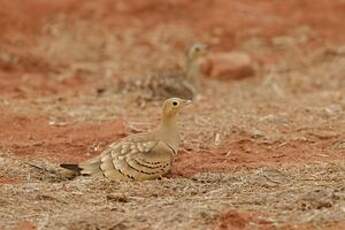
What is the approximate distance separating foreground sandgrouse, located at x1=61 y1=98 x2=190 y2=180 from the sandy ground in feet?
0.47

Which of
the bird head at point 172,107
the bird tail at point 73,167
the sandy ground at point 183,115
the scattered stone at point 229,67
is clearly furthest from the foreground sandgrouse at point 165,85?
the bird tail at point 73,167

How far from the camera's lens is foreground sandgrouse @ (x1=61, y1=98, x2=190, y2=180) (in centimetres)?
899

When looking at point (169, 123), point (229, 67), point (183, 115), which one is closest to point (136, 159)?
point (169, 123)

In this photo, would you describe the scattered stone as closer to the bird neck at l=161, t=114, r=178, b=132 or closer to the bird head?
the bird head

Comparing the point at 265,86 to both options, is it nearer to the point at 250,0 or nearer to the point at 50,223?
the point at 250,0

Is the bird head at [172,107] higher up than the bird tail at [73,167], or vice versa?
the bird head at [172,107]

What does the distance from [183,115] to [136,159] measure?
339 centimetres

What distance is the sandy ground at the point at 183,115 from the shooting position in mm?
7973

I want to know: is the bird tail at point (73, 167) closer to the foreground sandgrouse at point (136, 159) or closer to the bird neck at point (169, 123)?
the foreground sandgrouse at point (136, 159)

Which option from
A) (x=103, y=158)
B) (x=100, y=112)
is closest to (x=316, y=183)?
(x=103, y=158)

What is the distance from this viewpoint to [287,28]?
19484mm

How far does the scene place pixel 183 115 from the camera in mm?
12391

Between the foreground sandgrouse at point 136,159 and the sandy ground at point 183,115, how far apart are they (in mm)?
145

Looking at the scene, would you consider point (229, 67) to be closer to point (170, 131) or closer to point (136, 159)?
point (170, 131)
